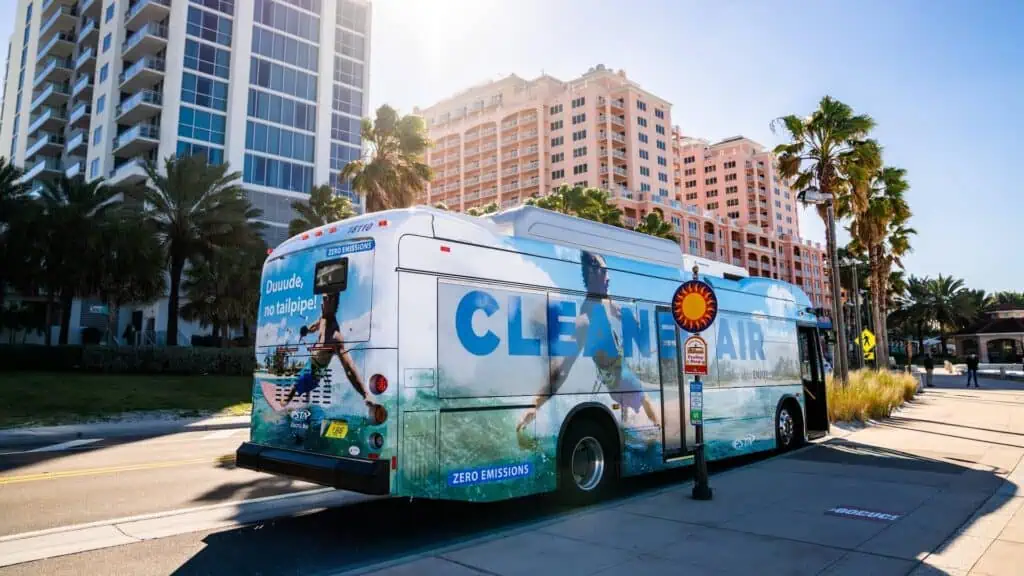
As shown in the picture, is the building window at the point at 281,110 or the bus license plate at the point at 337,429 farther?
the building window at the point at 281,110

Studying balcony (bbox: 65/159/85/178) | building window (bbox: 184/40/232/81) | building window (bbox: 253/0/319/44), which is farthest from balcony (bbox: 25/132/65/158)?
building window (bbox: 253/0/319/44)

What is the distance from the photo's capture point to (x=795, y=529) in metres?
6.08

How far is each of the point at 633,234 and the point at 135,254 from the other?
2933 centimetres

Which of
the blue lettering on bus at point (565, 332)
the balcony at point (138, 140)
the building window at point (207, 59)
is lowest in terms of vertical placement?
the blue lettering on bus at point (565, 332)

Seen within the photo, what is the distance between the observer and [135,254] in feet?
98.0

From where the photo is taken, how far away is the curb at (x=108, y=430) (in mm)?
14352

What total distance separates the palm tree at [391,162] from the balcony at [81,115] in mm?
42581

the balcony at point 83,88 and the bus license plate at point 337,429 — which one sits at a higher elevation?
the balcony at point 83,88

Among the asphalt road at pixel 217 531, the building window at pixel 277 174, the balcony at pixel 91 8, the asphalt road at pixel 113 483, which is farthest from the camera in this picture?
the balcony at pixel 91 8

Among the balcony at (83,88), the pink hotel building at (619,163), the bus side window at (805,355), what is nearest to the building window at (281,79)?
the balcony at (83,88)

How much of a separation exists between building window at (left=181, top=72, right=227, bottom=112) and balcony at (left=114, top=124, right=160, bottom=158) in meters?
3.64

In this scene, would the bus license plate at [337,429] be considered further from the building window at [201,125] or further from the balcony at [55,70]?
the balcony at [55,70]

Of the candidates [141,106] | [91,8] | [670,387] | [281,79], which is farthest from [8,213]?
[91,8]

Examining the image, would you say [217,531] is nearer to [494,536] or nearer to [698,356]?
[494,536]
